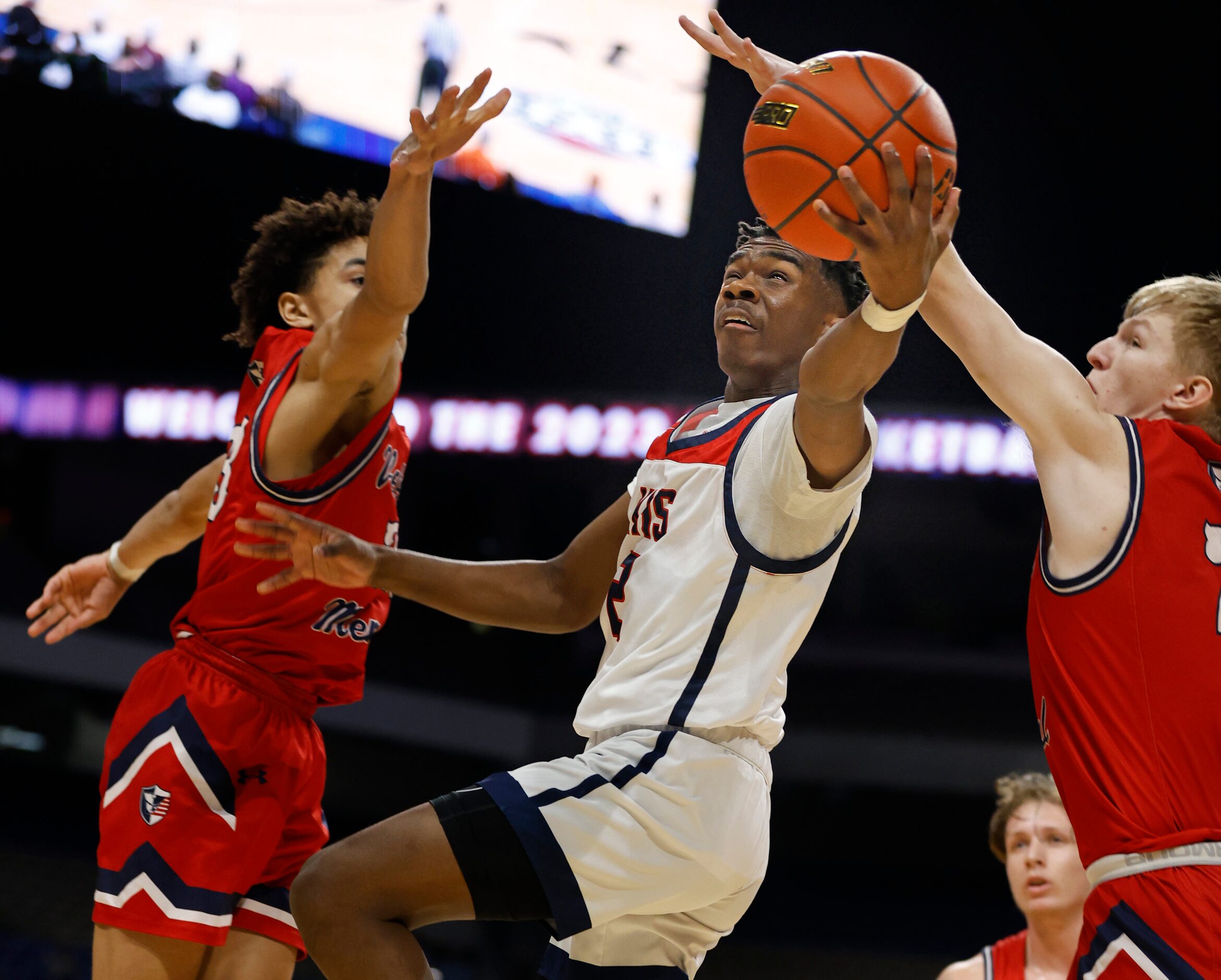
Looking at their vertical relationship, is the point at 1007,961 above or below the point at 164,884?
below

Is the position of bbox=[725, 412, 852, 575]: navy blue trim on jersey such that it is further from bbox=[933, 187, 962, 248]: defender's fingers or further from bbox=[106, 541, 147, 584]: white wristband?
bbox=[106, 541, 147, 584]: white wristband

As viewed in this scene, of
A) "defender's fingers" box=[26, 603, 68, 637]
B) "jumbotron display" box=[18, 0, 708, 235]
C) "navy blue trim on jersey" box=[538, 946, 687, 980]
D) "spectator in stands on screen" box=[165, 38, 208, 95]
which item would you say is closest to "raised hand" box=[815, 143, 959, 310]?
"navy blue trim on jersey" box=[538, 946, 687, 980]

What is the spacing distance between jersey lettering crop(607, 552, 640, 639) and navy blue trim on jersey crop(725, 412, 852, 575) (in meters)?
0.26

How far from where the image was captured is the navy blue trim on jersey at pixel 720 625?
2207 millimetres

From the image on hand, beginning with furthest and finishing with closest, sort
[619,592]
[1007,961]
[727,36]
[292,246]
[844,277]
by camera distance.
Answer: [1007,961], [292,246], [727,36], [844,277], [619,592]

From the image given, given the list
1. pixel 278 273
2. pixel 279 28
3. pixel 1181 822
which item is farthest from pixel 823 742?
pixel 1181 822

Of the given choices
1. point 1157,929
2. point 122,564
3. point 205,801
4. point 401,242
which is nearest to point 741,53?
point 401,242

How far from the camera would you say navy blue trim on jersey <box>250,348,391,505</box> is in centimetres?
299

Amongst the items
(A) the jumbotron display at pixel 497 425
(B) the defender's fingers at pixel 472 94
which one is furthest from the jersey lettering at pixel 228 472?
(A) the jumbotron display at pixel 497 425

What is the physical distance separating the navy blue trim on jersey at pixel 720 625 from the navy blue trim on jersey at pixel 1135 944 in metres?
0.78

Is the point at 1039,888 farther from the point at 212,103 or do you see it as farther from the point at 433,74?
the point at 212,103

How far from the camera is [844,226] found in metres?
A: 1.86

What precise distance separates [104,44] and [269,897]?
284 inches

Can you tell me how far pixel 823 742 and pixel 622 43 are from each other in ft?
19.0
